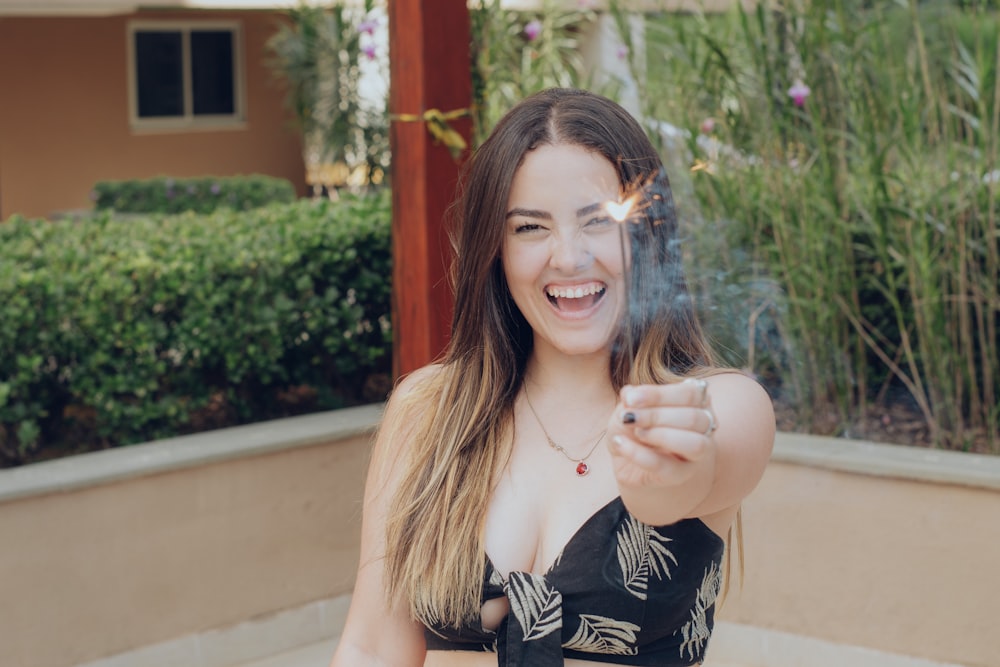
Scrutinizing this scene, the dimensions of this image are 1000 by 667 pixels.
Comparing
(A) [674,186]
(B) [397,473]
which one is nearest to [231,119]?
(A) [674,186]

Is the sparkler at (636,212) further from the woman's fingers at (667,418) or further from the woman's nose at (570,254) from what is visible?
the woman's fingers at (667,418)

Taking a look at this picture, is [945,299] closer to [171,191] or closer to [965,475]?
[965,475]

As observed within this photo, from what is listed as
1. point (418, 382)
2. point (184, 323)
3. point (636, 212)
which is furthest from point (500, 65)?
point (636, 212)

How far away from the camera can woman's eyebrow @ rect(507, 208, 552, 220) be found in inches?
61.2

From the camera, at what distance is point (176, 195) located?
10.4m

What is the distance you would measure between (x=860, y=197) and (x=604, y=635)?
8.66ft

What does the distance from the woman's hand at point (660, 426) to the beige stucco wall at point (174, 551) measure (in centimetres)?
259

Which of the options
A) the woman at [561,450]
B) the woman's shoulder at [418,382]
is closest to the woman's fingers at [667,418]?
the woman at [561,450]

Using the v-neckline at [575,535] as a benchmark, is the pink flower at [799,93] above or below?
above

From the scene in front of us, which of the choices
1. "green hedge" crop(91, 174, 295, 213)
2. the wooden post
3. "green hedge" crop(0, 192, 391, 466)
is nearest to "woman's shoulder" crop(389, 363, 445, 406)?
the wooden post

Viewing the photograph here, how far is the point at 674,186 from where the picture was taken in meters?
4.15

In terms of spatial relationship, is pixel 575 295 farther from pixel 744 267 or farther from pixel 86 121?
pixel 86 121

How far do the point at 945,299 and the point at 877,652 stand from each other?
105 centimetres

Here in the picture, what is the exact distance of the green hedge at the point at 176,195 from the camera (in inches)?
406
